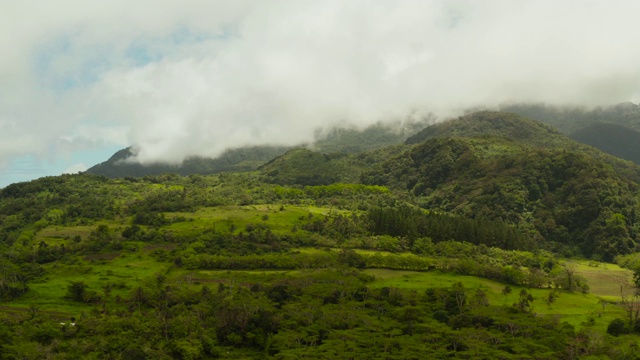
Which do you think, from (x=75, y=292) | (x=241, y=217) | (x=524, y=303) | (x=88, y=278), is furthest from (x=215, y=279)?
(x=524, y=303)

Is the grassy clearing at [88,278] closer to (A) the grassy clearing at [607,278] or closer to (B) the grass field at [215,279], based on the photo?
(B) the grass field at [215,279]

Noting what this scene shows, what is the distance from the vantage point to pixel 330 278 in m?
101

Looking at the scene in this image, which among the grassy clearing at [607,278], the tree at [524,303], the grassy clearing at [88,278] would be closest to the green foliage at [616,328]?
the tree at [524,303]

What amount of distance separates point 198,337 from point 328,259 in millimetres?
52299

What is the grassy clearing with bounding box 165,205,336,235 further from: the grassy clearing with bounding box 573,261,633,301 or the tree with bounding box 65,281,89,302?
the grassy clearing with bounding box 573,261,633,301

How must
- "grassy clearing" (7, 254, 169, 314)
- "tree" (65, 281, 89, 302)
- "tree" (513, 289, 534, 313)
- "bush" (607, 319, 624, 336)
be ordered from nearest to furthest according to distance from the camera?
1. "bush" (607, 319, 624, 336)
2. "tree" (513, 289, 534, 313)
3. "grassy clearing" (7, 254, 169, 314)
4. "tree" (65, 281, 89, 302)

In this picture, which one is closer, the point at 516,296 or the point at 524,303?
the point at 524,303

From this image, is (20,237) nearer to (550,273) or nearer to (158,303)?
(158,303)

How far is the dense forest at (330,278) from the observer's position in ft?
231

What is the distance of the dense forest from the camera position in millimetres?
70312

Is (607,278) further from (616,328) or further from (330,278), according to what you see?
(330,278)

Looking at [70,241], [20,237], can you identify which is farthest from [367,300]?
[20,237]

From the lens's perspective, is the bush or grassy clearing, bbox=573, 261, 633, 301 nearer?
the bush

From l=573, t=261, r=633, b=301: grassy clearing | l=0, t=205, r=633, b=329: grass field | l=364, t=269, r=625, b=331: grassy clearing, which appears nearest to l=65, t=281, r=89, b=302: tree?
l=0, t=205, r=633, b=329: grass field
